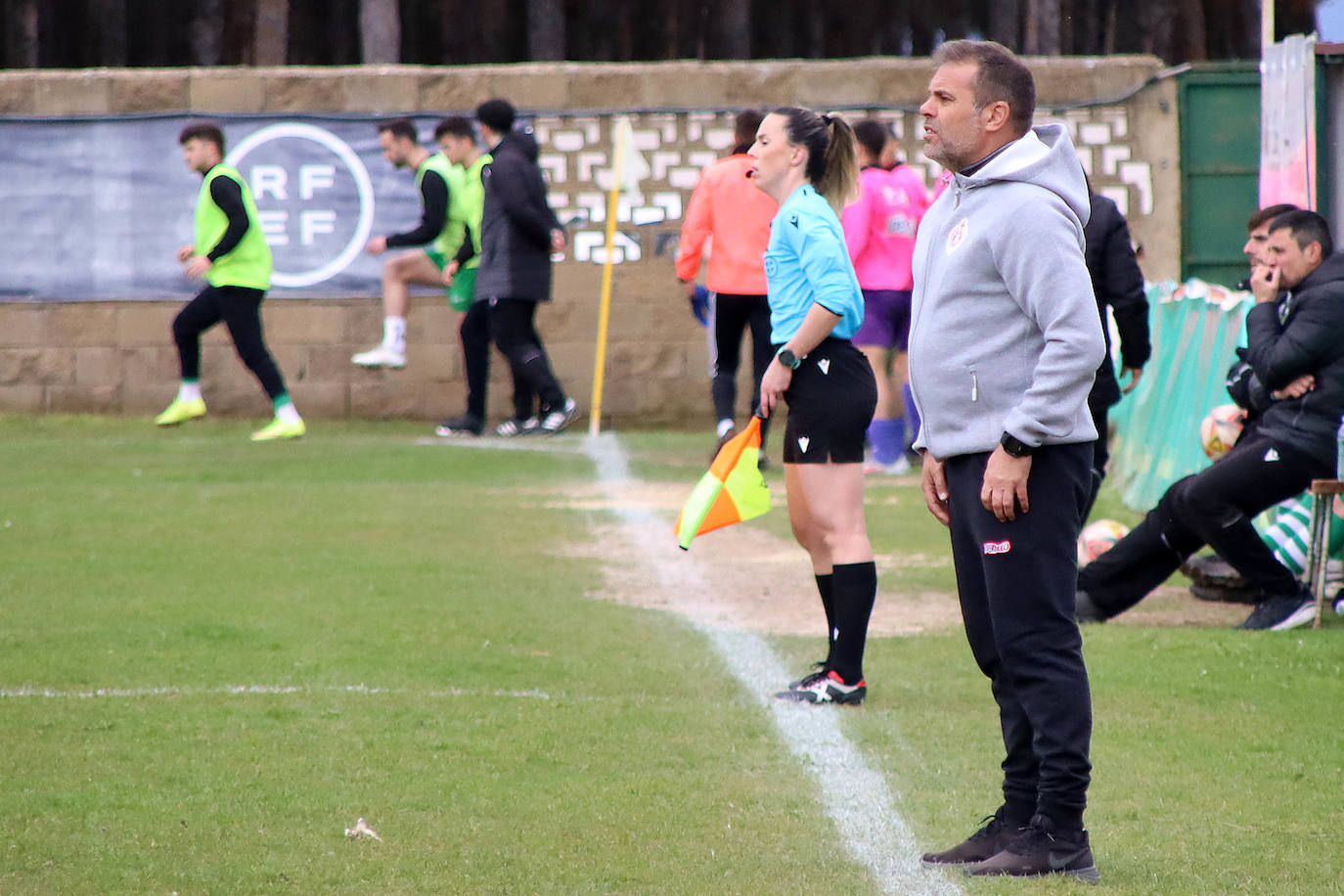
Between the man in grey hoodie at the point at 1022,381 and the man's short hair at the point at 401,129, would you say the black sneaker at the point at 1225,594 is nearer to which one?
the man in grey hoodie at the point at 1022,381

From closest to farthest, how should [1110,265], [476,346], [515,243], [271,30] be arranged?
[1110,265] < [515,243] < [476,346] < [271,30]

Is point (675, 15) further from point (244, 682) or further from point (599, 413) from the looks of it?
point (244, 682)

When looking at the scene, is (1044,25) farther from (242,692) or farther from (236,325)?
(242,692)

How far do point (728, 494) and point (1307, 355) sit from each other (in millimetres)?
2462

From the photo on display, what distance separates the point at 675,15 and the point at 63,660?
3466 cm

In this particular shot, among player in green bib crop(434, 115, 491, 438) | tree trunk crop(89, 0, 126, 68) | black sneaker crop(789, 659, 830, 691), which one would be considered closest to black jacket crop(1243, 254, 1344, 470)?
black sneaker crop(789, 659, 830, 691)

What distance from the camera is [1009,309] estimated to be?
389cm

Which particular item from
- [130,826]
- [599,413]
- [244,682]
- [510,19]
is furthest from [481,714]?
[510,19]

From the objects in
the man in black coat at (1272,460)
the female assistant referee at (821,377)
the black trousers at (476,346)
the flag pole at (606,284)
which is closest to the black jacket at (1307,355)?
the man in black coat at (1272,460)

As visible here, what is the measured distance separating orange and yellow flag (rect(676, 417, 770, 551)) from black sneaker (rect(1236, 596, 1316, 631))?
7.61 feet

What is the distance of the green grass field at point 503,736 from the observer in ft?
13.2

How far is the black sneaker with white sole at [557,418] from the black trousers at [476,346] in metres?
0.50

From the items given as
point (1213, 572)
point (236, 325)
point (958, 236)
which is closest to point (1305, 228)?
point (1213, 572)

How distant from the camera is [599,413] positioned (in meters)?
16.2
